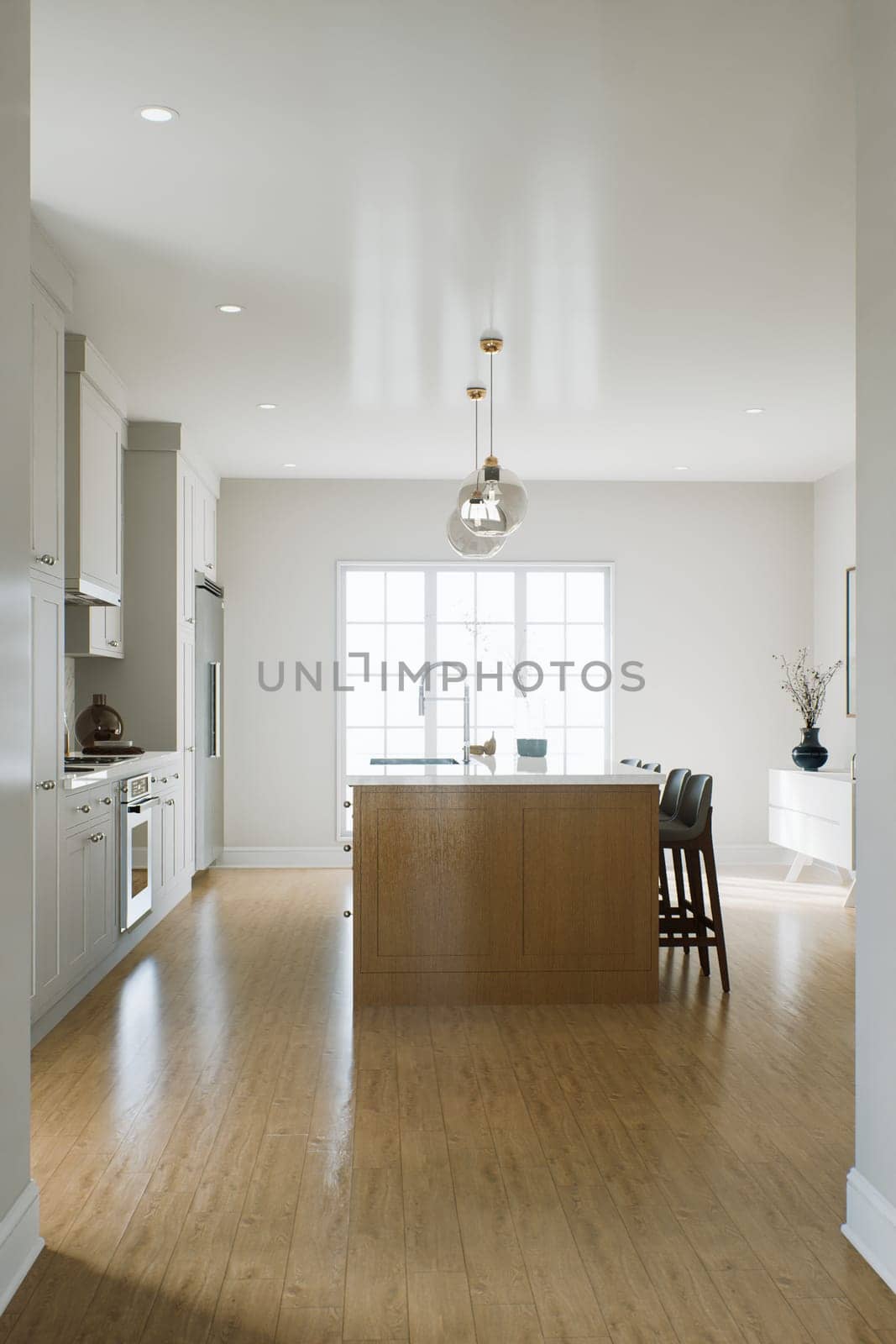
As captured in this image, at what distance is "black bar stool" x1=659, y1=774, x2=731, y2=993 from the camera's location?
15.6 feet

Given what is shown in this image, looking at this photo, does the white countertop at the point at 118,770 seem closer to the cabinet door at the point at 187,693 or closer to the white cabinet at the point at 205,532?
the cabinet door at the point at 187,693

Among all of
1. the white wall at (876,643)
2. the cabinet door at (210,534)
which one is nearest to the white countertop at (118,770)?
the cabinet door at (210,534)

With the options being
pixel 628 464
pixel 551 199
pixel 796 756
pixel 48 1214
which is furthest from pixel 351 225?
pixel 796 756

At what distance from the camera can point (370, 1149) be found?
302cm

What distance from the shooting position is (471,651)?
27.5ft

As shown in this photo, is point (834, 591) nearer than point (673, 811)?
No

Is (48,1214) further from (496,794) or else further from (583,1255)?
(496,794)

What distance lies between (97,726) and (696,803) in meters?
3.05

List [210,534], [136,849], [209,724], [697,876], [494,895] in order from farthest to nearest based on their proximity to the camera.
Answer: [210,534], [209,724], [136,849], [697,876], [494,895]

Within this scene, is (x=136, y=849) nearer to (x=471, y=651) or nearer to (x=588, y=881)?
(x=588, y=881)

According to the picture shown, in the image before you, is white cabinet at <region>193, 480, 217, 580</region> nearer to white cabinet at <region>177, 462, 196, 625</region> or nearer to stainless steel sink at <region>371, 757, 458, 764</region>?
white cabinet at <region>177, 462, 196, 625</region>

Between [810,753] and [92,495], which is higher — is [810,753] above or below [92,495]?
below

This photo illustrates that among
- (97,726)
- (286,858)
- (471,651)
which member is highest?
(471,651)

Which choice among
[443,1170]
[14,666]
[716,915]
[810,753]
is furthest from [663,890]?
[14,666]
